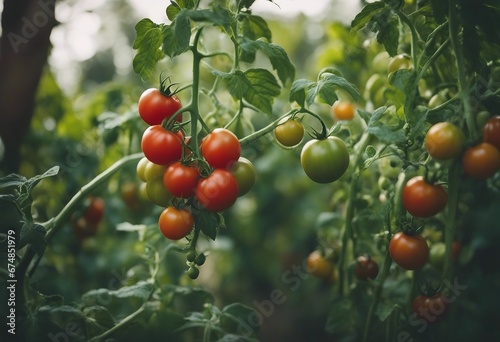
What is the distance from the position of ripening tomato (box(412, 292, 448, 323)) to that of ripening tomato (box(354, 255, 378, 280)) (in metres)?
0.19

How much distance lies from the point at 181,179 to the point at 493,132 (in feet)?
1.97

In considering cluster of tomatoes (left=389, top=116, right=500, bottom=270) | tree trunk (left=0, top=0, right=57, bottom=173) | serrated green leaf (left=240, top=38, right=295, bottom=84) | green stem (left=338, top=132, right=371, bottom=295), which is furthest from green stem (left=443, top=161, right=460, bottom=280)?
tree trunk (left=0, top=0, right=57, bottom=173)

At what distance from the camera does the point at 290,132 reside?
40.0 inches

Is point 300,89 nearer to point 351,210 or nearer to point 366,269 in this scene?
point 351,210

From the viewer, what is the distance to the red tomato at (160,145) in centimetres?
91

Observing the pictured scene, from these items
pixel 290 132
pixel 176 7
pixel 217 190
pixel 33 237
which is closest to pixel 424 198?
pixel 290 132

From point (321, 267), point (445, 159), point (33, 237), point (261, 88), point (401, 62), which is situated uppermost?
point (401, 62)

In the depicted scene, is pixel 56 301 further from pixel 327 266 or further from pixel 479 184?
pixel 479 184

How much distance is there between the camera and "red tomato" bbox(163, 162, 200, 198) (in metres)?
0.90

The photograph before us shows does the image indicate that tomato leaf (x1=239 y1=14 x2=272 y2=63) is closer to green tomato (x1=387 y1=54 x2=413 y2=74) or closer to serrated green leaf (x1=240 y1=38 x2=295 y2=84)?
serrated green leaf (x1=240 y1=38 x2=295 y2=84)

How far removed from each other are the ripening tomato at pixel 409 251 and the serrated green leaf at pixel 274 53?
0.49 m

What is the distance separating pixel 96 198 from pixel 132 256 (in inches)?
14.9

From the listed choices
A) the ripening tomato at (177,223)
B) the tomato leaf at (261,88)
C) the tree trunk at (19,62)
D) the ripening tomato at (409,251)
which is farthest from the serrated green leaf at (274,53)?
the tree trunk at (19,62)

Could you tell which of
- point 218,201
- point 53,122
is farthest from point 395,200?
point 53,122
